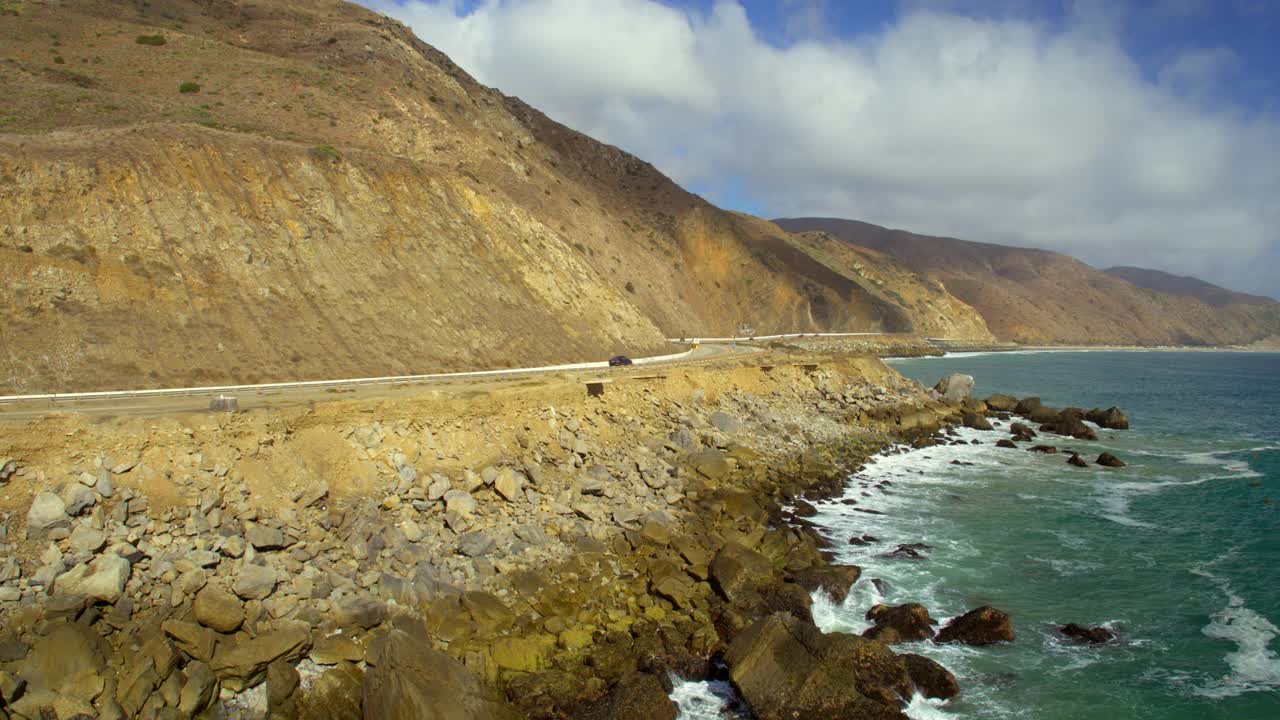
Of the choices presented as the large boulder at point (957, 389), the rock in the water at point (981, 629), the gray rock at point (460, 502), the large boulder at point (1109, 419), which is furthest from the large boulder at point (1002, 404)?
the gray rock at point (460, 502)

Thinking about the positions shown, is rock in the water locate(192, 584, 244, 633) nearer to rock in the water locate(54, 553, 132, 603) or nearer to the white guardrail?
rock in the water locate(54, 553, 132, 603)

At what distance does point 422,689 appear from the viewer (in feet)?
35.5

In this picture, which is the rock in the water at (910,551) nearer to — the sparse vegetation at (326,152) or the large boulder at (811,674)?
the large boulder at (811,674)

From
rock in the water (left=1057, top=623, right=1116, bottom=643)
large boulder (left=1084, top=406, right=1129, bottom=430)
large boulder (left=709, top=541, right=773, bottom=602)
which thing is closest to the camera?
rock in the water (left=1057, top=623, right=1116, bottom=643)

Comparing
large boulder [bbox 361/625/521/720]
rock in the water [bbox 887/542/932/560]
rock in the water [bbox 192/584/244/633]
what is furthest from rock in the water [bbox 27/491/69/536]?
rock in the water [bbox 887/542/932/560]

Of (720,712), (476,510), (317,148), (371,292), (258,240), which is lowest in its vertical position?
(720,712)

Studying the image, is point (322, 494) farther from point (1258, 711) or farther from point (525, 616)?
point (1258, 711)

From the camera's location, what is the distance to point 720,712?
11.9m

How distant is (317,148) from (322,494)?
83.2ft

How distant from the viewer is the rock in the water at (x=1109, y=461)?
101 feet

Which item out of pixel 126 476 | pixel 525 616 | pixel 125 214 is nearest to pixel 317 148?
pixel 125 214

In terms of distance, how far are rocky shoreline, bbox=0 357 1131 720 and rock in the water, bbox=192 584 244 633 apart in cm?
3

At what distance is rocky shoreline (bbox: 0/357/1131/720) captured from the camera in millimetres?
11266

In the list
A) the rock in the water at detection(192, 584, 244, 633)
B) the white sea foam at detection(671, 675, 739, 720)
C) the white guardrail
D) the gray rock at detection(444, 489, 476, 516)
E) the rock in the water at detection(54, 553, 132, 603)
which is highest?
the white guardrail
